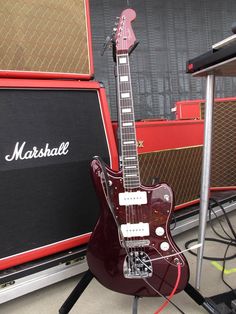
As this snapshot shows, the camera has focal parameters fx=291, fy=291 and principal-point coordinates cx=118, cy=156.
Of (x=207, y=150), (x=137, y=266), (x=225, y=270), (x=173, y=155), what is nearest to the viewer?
(x=137, y=266)

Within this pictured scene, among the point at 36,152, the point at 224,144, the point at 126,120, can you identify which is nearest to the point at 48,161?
the point at 36,152

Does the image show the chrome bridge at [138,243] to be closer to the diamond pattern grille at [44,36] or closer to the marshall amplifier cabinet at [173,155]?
the marshall amplifier cabinet at [173,155]

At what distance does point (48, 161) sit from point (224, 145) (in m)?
0.87

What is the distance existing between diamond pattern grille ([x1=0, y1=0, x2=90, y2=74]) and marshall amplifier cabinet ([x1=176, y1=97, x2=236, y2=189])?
2.27 ft

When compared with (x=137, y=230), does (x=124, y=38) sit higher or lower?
higher

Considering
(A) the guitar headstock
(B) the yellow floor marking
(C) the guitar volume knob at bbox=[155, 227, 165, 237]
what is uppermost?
(A) the guitar headstock

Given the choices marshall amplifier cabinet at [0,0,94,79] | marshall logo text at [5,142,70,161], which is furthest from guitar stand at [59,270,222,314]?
marshall amplifier cabinet at [0,0,94,79]

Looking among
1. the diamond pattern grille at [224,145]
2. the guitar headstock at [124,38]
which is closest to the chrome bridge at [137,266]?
the guitar headstock at [124,38]

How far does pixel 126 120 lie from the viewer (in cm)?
84

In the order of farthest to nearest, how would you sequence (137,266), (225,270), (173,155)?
(173,155) → (225,270) → (137,266)

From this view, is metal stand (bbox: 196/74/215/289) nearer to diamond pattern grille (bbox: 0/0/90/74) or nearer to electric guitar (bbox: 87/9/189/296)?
electric guitar (bbox: 87/9/189/296)

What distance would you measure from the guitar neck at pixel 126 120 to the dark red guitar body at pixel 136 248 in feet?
0.23

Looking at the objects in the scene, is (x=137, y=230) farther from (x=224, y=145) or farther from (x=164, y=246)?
(x=224, y=145)

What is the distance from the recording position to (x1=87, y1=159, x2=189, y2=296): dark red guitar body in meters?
0.72
